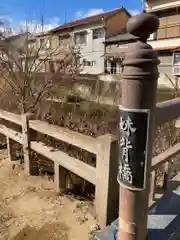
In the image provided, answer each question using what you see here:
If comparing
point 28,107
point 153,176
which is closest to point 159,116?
point 153,176

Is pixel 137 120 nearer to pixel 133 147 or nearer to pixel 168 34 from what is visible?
pixel 133 147

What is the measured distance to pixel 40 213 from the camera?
215 cm

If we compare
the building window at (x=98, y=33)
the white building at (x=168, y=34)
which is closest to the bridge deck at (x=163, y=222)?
the white building at (x=168, y=34)

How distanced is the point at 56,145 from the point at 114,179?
1.28 m

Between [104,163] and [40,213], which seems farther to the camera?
[40,213]

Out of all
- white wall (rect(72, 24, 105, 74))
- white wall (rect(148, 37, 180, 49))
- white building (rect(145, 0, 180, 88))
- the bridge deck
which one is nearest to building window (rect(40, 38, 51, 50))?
the bridge deck

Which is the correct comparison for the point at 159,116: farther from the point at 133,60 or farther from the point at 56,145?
the point at 56,145

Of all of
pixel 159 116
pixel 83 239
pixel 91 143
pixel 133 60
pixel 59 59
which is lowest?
pixel 83 239

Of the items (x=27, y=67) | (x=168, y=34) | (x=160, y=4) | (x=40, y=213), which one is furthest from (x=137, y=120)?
(x=160, y=4)

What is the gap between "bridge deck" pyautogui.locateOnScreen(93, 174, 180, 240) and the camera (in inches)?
54.4

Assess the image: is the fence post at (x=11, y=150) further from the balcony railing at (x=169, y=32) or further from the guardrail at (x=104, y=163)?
the balcony railing at (x=169, y=32)

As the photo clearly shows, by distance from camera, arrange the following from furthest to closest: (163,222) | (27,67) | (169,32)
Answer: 1. (169,32)
2. (27,67)
3. (163,222)

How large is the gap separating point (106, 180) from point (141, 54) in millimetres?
1109

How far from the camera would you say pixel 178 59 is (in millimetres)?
15992
